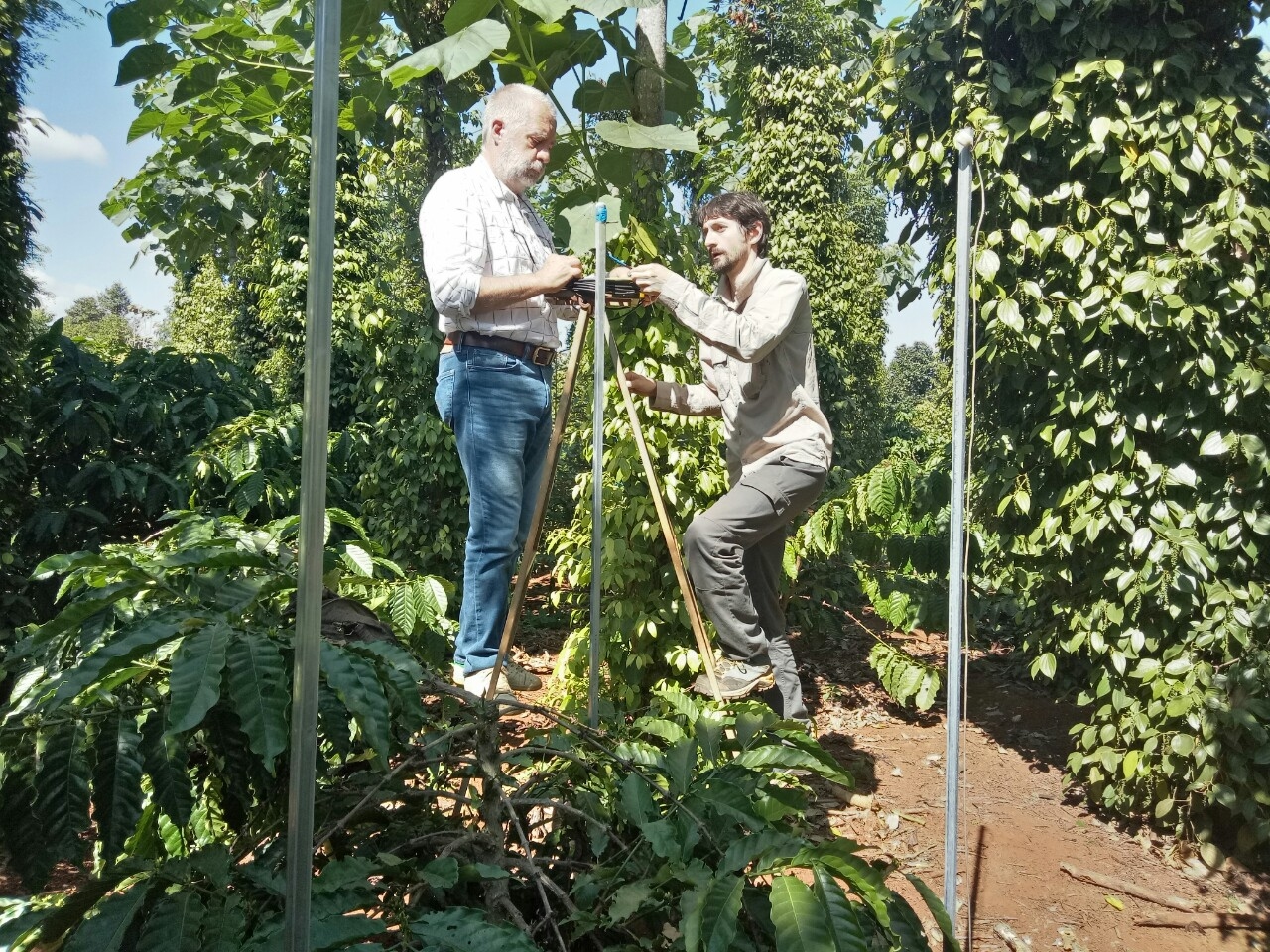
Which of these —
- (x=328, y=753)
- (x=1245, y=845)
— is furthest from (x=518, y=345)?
(x=1245, y=845)

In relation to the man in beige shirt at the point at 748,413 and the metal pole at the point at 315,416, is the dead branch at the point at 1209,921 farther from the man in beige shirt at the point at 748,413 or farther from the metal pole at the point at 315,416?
the metal pole at the point at 315,416

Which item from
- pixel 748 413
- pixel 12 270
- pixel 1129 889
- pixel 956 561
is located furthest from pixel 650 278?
pixel 12 270

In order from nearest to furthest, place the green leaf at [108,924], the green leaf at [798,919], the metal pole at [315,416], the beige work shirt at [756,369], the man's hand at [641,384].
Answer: the metal pole at [315,416] → the green leaf at [108,924] → the green leaf at [798,919] → the beige work shirt at [756,369] → the man's hand at [641,384]

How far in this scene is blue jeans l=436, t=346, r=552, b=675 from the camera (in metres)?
2.77

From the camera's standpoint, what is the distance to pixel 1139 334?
2996mm

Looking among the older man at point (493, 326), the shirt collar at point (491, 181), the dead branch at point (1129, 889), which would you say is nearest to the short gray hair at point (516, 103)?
the older man at point (493, 326)

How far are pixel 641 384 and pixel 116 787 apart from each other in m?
2.12

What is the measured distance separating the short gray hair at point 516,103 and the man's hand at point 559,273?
1.52ft

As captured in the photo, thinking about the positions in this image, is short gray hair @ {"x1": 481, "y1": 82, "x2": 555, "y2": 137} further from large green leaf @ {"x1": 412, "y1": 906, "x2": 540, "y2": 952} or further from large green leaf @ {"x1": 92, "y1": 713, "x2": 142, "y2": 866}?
large green leaf @ {"x1": 412, "y1": 906, "x2": 540, "y2": 952}

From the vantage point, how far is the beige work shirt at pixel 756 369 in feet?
9.30

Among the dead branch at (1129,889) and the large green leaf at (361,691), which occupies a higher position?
the large green leaf at (361,691)

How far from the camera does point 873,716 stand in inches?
162

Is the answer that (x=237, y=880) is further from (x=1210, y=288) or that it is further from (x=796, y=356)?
(x=1210, y=288)

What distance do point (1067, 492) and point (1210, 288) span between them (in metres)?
0.75
